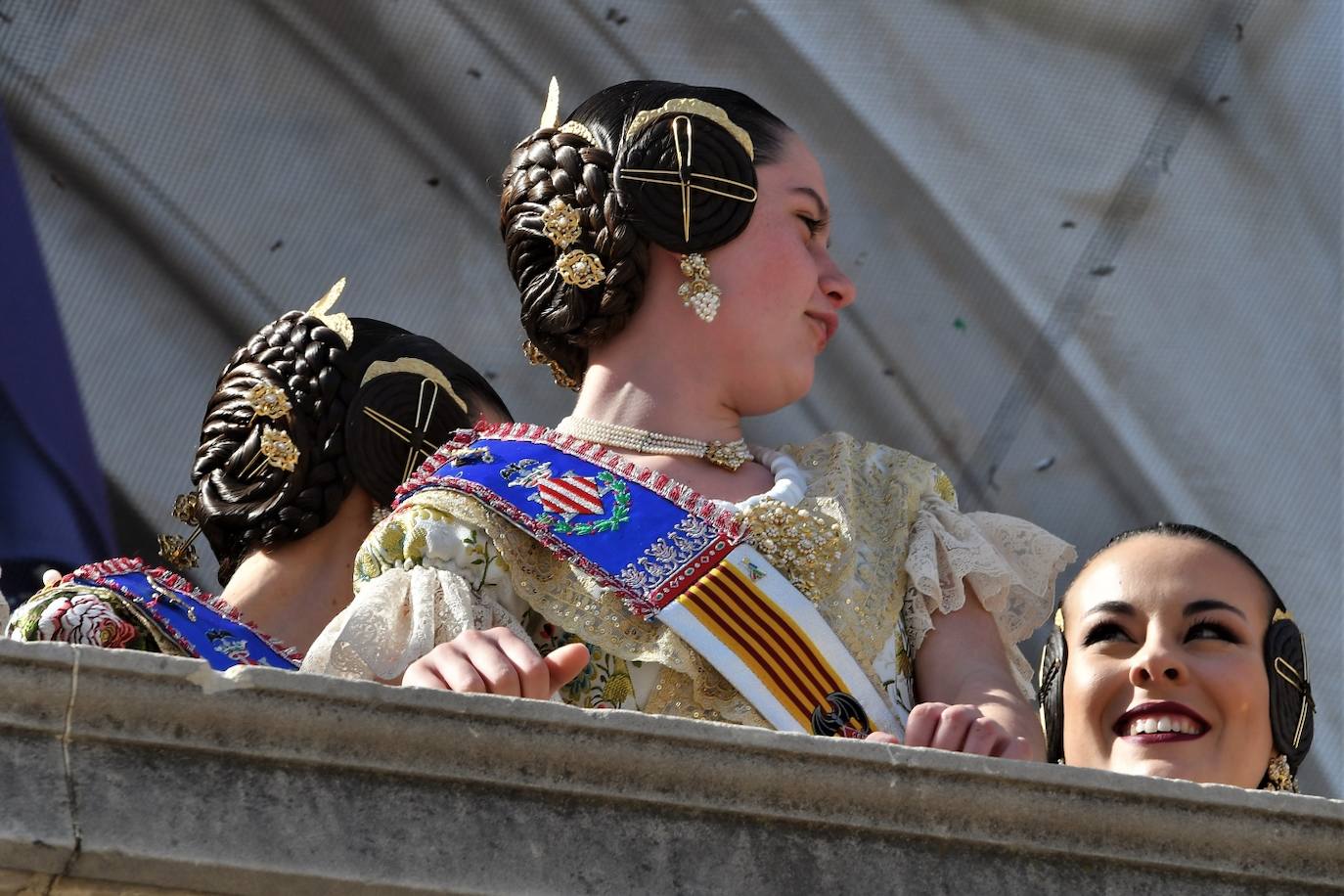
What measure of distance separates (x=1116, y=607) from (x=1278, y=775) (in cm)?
24

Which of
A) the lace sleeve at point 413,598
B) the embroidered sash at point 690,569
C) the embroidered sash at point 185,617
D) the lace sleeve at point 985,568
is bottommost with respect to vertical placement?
the embroidered sash at point 185,617

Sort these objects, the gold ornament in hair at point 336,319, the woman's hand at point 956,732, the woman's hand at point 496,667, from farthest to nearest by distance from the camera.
Answer: the gold ornament in hair at point 336,319, the woman's hand at point 956,732, the woman's hand at point 496,667

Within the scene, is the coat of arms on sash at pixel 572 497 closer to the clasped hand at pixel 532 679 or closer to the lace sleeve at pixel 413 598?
the lace sleeve at pixel 413 598

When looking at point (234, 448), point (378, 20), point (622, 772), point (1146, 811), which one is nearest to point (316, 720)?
point (622, 772)

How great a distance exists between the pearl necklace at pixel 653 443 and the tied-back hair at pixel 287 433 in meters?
0.57

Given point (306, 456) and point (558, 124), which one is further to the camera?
point (306, 456)

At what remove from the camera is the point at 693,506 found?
2.87 meters

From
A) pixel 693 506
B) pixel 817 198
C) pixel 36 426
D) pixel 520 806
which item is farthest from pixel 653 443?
pixel 36 426

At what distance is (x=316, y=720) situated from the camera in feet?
6.62

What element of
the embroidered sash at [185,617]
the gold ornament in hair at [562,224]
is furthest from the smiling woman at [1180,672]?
the embroidered sash at [185,617]

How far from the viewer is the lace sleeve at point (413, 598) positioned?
2594 mm

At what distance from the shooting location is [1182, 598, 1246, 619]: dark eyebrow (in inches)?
106

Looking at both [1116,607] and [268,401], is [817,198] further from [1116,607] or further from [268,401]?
[268,401]

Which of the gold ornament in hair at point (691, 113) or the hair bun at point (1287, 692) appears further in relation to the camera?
the gold ornament in hair at point (691, 113)
